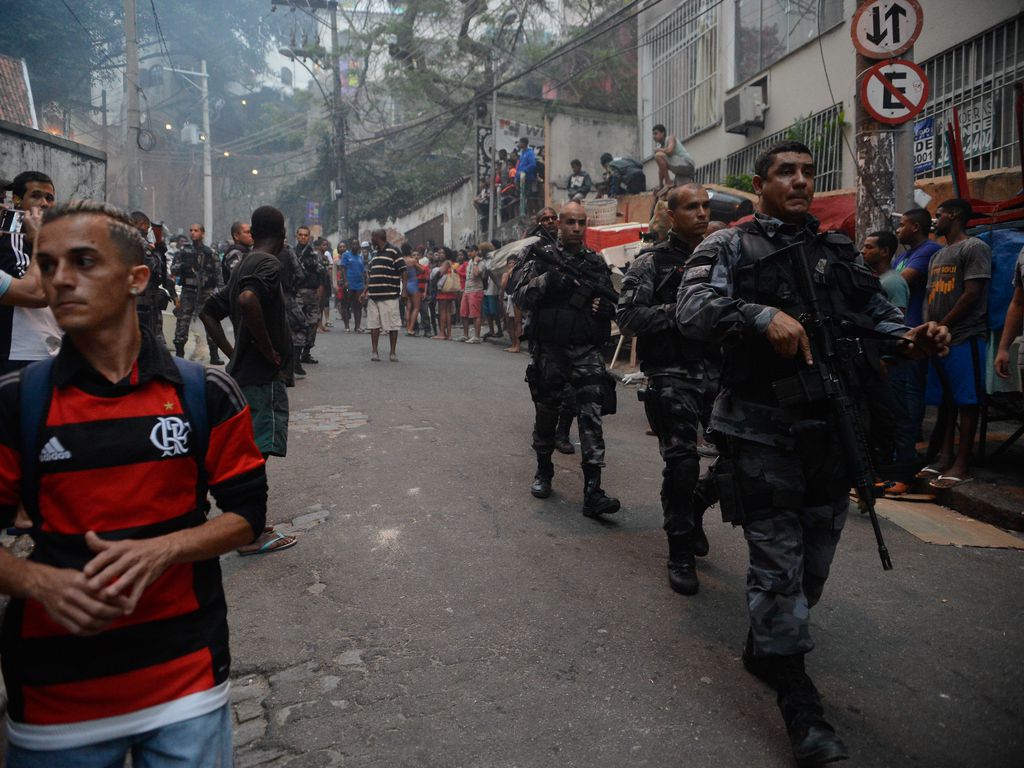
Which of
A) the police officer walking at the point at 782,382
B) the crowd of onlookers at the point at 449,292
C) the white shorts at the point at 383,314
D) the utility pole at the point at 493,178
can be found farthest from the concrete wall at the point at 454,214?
the police officer walking at the point at 782,382

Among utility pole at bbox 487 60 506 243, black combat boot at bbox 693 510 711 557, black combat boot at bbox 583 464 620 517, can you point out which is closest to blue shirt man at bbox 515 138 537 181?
utility pole at bbox 487 60 506 243

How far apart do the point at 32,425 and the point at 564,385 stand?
166 inches

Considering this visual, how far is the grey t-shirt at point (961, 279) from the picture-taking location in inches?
230

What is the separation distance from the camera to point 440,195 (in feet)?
102

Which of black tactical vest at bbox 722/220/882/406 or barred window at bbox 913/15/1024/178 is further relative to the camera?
barred window at bbox 913/15/1024/178

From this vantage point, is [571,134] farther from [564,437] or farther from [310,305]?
[564,437]

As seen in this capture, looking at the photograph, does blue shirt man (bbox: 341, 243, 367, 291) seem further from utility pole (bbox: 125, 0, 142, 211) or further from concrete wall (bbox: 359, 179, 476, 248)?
concrete wall (bbox: 359, 179, 476, 248)

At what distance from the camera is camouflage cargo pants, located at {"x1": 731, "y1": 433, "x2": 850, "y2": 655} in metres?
2.85

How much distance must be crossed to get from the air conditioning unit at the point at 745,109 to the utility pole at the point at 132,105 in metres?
14.2

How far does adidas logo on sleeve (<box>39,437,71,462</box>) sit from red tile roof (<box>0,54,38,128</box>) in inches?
1095

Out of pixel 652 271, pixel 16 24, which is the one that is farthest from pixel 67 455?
pixel 16 24

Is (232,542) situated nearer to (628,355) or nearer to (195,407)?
(195,407)

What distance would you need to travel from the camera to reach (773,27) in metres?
14.7

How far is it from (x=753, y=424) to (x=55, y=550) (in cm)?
228
